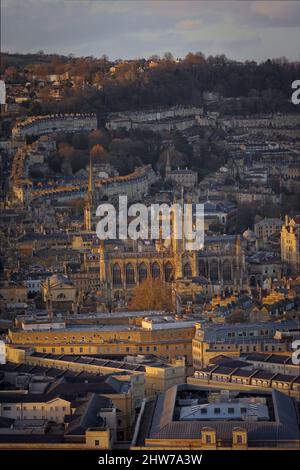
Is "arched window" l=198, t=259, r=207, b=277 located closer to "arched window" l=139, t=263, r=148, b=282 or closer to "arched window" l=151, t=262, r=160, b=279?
"arched window" l=151, t=262, r=160, b=279

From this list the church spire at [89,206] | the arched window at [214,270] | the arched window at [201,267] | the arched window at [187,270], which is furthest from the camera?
the church spire at [89,206]

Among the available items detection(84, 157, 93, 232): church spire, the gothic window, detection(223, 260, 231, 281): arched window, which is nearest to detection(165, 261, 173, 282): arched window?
detection(223, 260, 231, 281): arched window

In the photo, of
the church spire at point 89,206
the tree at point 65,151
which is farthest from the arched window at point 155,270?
the tree at point 65,151

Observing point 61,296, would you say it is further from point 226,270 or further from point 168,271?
Result: point 226,270

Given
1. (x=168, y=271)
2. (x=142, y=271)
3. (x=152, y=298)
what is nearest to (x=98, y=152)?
(x=142, y=271)

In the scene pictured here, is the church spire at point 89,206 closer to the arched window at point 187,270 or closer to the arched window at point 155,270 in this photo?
the arched window at point 155,270

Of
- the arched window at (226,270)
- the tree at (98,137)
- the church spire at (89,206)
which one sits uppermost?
the tree at (98,137)
